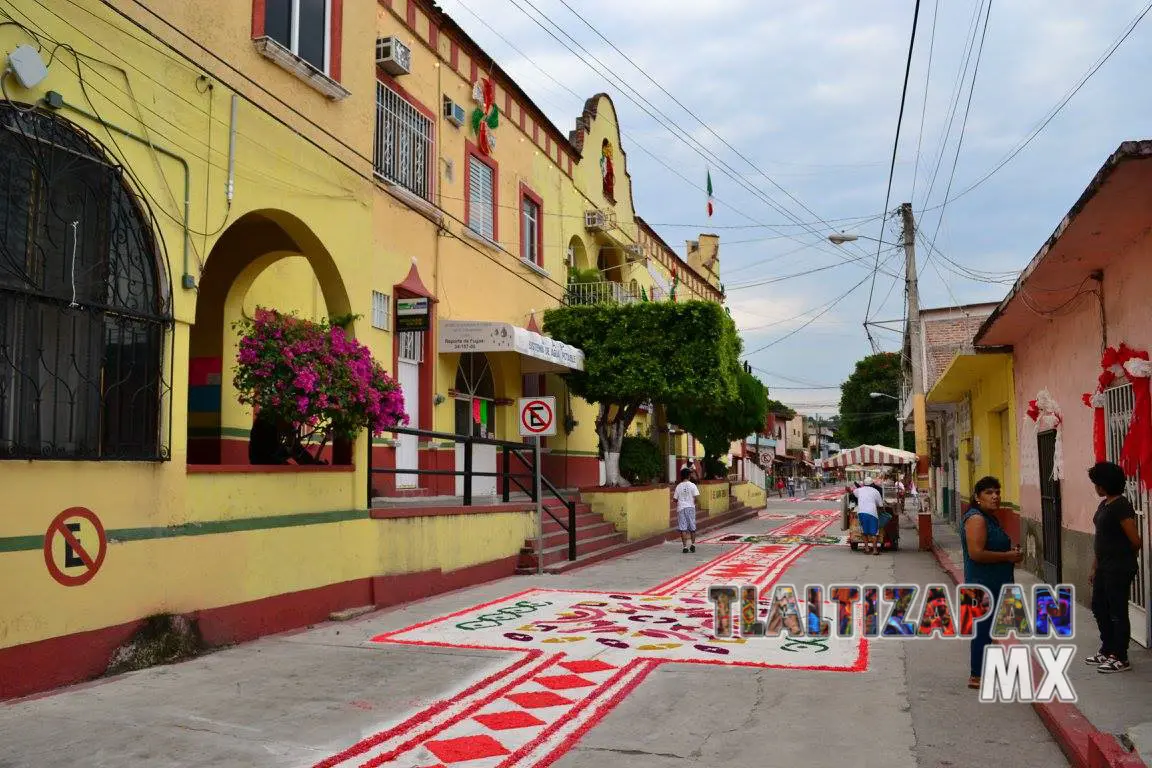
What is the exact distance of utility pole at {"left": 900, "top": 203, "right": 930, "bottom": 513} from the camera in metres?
20.2

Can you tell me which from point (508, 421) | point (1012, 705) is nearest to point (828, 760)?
point (1012, 705)

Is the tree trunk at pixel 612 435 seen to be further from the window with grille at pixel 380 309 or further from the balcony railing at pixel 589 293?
the window with grille at pixel 380 309

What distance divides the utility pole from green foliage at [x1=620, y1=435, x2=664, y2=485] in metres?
5.74

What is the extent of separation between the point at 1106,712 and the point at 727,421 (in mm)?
24896

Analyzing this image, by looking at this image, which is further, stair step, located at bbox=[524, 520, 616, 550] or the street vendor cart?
the street vendor cart

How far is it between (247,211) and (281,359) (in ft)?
4.64

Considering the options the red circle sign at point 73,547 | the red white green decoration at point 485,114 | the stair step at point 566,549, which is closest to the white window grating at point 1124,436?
the stair step at point 566,549

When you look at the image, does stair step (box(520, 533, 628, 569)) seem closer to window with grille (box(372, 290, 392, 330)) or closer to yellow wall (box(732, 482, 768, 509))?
window with grille (box(372, 290, 392, 330))

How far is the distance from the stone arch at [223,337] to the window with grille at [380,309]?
108 inches

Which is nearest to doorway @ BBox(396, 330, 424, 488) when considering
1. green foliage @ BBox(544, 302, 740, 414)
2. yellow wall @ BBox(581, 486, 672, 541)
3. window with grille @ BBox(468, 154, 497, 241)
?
window with grille @ BBox(468, 154, 497, 241)

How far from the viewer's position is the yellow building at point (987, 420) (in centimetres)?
1489

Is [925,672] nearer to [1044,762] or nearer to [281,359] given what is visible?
[1044,762]

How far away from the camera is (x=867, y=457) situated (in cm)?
2708

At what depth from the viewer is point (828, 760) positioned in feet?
17.1
